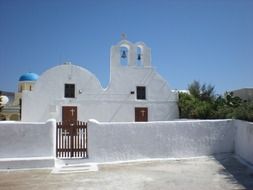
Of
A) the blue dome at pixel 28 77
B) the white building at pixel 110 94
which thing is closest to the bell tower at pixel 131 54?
the white building at pixel 110 94

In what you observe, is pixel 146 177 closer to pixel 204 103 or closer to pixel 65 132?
pixel 65 132

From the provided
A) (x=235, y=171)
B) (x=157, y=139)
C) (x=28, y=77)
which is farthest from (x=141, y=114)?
(x=28, y=77)

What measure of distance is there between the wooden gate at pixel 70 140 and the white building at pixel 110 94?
9.07 m

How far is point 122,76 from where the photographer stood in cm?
2166

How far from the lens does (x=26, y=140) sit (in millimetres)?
11078

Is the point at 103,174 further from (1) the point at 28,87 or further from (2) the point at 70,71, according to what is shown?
(1) the point at 28,87

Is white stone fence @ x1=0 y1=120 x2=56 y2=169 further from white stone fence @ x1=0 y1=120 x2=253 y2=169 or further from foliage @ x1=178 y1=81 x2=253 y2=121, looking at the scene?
foliage @ x1=178 y1=81 x2=253 y2=121

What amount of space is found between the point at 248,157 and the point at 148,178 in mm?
4258

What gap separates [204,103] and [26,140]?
13.3 meters

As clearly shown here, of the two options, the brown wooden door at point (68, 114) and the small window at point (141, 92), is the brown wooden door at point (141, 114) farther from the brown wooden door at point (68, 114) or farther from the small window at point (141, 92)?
the brown wooden door at point (68, 114)

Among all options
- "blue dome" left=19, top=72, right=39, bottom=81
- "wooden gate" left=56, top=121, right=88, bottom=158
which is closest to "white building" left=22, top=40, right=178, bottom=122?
"wooden gate" left=56, top=121, right=88, bottom=158

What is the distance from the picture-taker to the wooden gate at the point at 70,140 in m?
11.6

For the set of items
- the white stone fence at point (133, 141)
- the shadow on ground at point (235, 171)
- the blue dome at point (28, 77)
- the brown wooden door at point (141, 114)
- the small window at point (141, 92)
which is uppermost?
the blue dome at point (28, 77)

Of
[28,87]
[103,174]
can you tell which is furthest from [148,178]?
[28,87]
